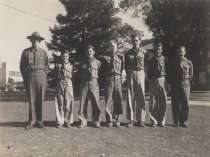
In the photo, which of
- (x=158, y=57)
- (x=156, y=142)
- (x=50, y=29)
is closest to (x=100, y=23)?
(x=50, y=29)

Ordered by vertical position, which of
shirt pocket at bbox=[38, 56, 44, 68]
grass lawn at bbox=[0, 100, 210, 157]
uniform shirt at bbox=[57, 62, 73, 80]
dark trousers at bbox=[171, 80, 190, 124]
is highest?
shirt pocket at bbox=[38, 56, 44, 68]

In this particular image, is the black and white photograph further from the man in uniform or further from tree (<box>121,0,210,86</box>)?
tree (<box>121,0,210,86</box>)

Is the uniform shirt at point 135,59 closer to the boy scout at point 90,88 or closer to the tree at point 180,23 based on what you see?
the boy scout at point 90,88

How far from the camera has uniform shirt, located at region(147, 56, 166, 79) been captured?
9.18 meters

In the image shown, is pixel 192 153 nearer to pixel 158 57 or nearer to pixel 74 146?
pixel 74 146

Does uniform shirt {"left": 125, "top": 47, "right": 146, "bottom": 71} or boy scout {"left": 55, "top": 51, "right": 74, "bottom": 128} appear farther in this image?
uniform shirt {"left": 125, "top": 47, "right": 146, "bottom": 71}

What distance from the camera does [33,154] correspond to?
5.95 metres

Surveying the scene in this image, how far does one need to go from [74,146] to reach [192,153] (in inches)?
75.1

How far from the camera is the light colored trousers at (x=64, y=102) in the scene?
29.3ft

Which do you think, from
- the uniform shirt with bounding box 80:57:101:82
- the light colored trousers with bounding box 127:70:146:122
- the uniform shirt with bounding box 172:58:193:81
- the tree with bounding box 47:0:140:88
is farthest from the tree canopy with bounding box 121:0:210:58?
the uniform shirt with bounding box 80:57:101:82

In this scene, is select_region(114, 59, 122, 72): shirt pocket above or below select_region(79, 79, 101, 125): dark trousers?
above

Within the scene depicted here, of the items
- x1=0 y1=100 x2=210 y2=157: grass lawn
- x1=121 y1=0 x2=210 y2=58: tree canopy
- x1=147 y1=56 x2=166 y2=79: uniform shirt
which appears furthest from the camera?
x1=121 y1=0 x2=210 y2=58: tree canopy

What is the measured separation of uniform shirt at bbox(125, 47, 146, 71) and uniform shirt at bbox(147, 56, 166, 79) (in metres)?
0.24

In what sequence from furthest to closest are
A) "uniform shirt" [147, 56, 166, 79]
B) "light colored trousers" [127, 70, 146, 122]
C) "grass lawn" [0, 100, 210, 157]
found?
"uniform shirt" [147, 56, 166, 79] < "light colored trousers" [127, 70, 146, 122] < "grass lawn" [0, 100, 210, 157]
